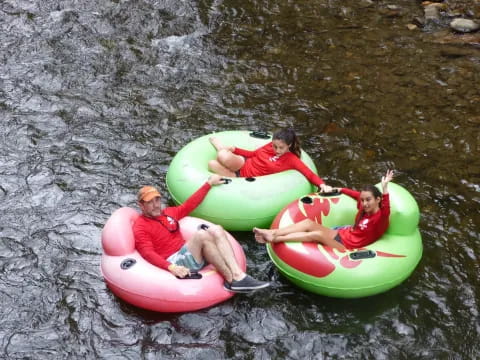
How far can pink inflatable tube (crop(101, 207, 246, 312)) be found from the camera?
4.77 m

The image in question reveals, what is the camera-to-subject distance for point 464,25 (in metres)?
10.1

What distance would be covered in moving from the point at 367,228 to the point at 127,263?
221cm

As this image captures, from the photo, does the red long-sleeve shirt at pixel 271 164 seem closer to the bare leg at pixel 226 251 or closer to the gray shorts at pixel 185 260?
the bare leg at pixel 226 251

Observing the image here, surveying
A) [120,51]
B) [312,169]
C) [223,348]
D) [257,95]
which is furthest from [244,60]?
[223,348]

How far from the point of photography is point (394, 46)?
9.78 meters

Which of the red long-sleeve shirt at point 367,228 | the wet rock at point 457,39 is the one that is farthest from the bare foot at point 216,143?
the wet rock at point 457,39

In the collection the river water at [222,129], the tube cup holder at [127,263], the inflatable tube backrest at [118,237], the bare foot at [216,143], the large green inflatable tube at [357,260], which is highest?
the inflatable tube backrest at [118,237]

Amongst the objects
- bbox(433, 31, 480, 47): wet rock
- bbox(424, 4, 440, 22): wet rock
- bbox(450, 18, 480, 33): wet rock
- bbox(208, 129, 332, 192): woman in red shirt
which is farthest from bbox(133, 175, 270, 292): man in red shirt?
bbox(424, 4, 440, 22): wet rock

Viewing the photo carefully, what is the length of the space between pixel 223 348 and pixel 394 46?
688 cm

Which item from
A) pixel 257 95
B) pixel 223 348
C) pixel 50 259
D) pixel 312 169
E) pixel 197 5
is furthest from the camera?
pixel 197 5

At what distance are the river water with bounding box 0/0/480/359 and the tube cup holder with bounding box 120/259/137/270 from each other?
18.4 inches

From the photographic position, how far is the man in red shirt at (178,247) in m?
4.89

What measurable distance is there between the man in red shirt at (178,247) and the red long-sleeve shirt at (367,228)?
3.13 feet

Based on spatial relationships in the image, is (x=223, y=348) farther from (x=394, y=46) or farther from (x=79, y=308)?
(x=394, y=46)
